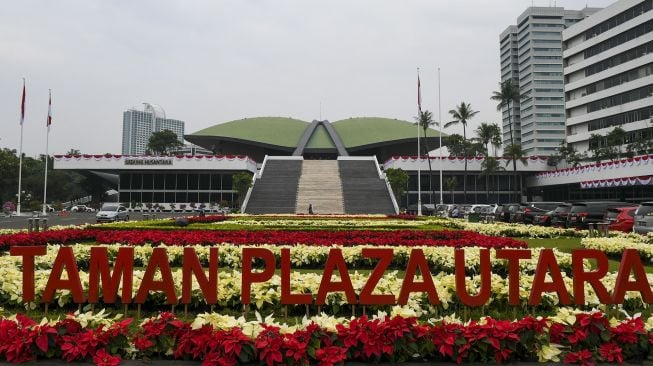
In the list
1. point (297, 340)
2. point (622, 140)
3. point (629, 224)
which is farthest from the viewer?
point (622, 140)

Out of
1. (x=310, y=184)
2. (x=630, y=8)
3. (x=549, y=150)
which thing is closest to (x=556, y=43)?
(x=549, y=150)

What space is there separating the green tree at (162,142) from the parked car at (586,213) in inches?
2938

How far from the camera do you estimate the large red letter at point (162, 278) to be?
588cm

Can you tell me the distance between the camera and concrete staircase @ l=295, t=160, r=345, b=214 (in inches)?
1718

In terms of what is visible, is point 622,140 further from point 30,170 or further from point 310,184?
point 30,170

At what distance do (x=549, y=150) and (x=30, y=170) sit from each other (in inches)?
4406

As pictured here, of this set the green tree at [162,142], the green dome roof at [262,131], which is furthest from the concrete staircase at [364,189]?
the green tree at [162,142]

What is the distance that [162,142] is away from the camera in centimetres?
8669

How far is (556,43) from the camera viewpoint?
5069 inches

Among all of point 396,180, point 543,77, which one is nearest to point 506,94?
point 396,180

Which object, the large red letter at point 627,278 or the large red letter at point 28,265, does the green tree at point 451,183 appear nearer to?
the large red letter at point 627,278

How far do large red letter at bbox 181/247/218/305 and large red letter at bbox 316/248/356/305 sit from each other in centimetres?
124

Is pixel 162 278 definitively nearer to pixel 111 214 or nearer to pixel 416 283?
pixel 416 283

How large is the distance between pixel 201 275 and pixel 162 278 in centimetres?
49
